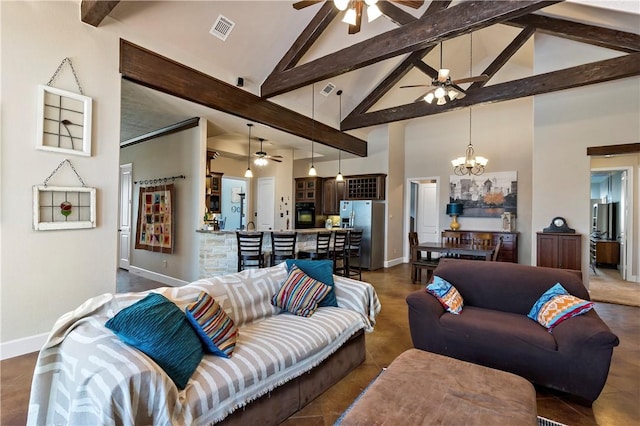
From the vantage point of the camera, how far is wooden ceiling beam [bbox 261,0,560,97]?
9.80 feet

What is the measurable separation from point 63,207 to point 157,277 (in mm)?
3112

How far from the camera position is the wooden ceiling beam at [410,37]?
2986 mm

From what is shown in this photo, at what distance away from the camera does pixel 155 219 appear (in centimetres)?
570

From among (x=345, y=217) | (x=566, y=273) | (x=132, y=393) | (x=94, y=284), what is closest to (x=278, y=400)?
(x=132, y=393)

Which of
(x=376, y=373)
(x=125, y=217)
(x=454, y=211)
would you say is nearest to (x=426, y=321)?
(x=376, y=373)

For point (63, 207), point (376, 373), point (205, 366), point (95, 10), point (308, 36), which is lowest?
point (376, 373)

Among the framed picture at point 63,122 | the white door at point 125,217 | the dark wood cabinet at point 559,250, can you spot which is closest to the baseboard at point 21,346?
the framed picture at point 63,122

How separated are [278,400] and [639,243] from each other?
292 inches

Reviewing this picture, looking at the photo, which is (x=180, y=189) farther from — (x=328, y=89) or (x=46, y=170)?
(x=328, y=89)

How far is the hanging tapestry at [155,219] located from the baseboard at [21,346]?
2.57 m

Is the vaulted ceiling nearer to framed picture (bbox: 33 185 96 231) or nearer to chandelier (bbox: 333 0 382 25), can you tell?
chandelier (bbox: 333 0 382 25)

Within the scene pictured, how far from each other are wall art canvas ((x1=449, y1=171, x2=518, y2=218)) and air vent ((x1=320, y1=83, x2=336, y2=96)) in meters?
3.88

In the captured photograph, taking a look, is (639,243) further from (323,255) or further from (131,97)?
(131,97)

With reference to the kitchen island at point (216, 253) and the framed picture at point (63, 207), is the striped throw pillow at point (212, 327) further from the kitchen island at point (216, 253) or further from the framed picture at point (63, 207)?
the kitchen island at point (216, 253)
